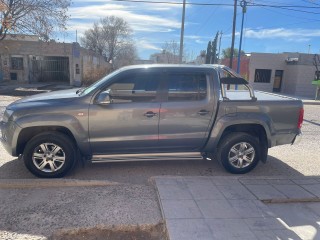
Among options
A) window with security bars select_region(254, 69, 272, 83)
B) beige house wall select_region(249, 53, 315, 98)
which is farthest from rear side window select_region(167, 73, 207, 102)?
window with security bars select_region(254, 69, 272, 83)

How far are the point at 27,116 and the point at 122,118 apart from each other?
4.70 ft

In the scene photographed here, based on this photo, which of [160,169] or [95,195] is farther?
[160,169]

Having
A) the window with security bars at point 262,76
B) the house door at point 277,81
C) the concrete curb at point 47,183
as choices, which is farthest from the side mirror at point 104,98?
the house door at point 277,81

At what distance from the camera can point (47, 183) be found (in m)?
4.16

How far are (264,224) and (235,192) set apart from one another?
0.83 m

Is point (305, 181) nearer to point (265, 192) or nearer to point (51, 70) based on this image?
point (265, 192)

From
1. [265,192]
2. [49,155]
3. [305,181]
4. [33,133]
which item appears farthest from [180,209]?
[33,133]

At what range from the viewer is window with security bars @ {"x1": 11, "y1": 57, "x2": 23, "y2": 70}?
25.0 meters

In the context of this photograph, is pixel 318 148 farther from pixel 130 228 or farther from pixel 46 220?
pixel 46 220

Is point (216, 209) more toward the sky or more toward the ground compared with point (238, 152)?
more toward the ground

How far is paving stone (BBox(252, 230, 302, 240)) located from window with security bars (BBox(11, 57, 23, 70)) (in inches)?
1040

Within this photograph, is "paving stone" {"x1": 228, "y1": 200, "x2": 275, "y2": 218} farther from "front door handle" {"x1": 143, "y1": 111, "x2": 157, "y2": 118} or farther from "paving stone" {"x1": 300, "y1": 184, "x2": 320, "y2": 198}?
"front door handle" {"x1": 143, "y1": 111, "x2": 157, "y2": 118}

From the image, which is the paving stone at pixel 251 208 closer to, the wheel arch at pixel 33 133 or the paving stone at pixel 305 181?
the paving stone at pixel 305 181

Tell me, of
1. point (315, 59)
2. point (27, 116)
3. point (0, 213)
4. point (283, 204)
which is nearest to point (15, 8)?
point (27, 116)
